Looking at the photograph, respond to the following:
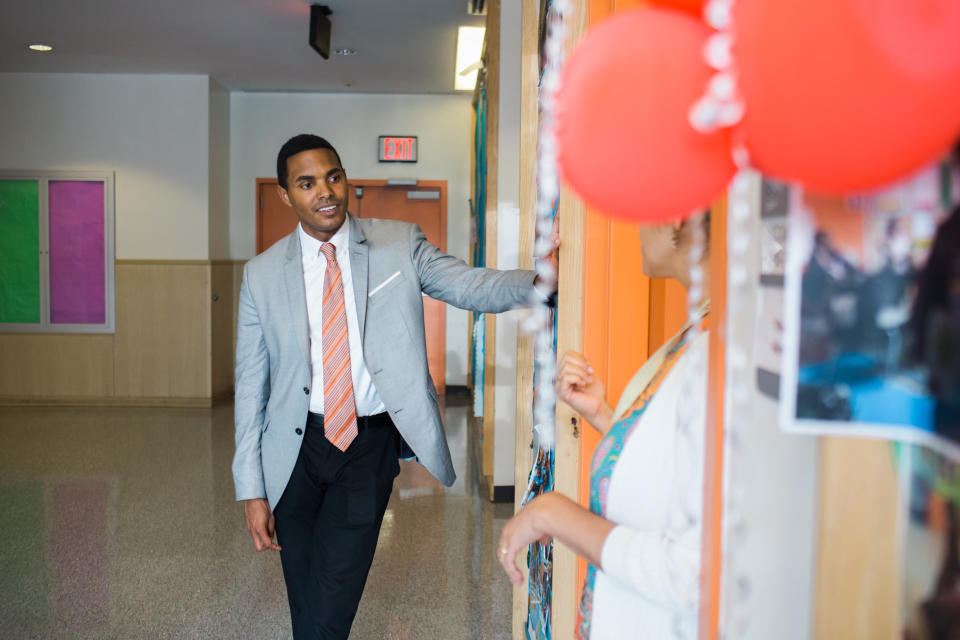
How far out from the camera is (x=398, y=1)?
16.3 ft

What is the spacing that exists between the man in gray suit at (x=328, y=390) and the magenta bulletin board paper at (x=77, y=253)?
→ 18.3 ft

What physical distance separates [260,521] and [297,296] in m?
0.61

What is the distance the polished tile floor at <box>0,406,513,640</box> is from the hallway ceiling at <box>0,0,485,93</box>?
3.01 metres

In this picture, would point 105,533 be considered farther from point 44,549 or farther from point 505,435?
point 505,435

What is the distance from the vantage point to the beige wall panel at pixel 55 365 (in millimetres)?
6848

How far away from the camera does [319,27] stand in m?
5.07

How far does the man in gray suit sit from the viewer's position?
200cm

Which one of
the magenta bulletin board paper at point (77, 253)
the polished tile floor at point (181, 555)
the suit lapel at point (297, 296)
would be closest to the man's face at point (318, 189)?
the suit lapel at point (297, 296)

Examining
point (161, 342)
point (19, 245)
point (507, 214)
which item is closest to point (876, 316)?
point (507, 214)

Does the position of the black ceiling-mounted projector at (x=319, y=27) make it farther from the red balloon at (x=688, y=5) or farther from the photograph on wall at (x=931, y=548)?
the photograph on wall at (x=931, y=548)

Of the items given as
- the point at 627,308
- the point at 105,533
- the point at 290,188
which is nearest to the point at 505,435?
the point at 105,533

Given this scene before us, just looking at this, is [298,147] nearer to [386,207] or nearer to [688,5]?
[688,5]

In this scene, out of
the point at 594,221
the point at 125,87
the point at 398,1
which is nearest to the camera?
the point at 594,221

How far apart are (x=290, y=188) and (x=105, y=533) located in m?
2.47
